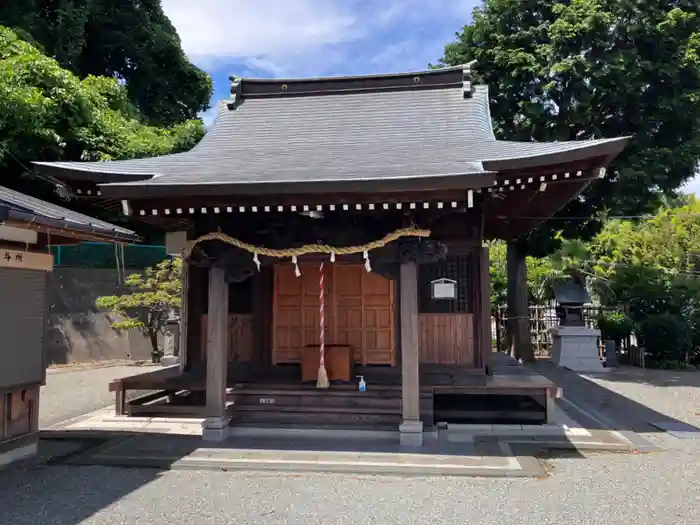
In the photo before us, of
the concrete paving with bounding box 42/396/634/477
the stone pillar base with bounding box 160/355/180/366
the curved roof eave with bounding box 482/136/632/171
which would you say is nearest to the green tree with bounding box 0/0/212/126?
the stone pillar base with bounding box 160/355/180/366

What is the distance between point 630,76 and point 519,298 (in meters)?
6.17

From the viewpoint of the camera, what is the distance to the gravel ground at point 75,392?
8922 mm

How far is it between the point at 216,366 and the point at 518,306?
1065 centimetres

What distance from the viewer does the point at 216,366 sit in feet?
23.0

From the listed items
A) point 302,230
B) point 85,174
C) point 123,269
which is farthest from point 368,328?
point 123,269

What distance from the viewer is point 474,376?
325 inches

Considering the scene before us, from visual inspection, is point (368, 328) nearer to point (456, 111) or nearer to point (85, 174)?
point (456, 111)

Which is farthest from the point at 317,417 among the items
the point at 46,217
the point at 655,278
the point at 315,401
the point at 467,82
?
the point at 655,278

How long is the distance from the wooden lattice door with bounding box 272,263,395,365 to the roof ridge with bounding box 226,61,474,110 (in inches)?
152

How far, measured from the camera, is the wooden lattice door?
28.8 feet

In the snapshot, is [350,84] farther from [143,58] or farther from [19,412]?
[143,58]

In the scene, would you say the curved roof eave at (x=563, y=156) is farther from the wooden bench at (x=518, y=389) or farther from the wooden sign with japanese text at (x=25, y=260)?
the wooden sign with japanese text at (x=25, y=260)

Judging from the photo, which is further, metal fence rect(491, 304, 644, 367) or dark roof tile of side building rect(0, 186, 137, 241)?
metal fence rect(491, 304, 644, 367)

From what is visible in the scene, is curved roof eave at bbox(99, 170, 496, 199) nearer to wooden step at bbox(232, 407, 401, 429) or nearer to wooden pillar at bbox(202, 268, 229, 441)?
wooden pillar at bbox(202, 268, 229, 441)
